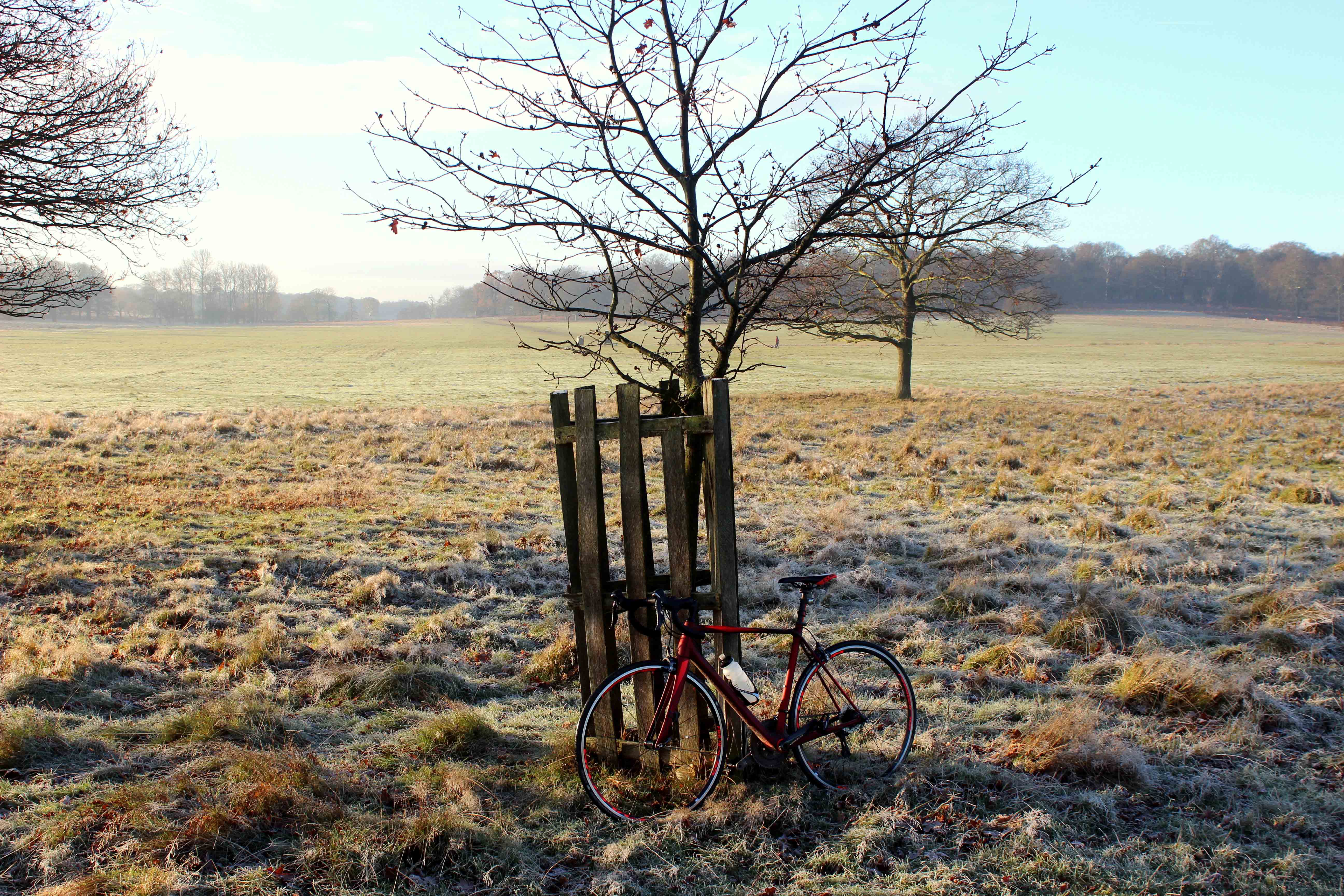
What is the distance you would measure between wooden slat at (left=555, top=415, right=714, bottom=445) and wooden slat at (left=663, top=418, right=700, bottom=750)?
0.12ft

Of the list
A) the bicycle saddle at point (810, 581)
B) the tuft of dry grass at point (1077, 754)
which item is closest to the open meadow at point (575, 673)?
the tuft of dry grass at point (1077, 754)

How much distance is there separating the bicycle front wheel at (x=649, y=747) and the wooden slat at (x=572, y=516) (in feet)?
0.88

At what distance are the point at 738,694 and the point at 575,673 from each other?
2268 millimetres

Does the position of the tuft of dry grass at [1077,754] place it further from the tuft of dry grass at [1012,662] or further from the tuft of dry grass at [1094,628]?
the tuft of dry grass at [1094,628]

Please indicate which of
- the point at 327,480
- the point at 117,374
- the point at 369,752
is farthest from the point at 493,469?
the point at 117,374

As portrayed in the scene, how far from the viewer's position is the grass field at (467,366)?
31297 mm

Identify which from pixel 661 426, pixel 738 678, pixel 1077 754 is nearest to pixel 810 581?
pixel 738 678

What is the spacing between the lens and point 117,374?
39906 millimetres

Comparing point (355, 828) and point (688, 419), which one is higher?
point (688, 419)

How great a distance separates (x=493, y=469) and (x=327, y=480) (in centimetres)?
286

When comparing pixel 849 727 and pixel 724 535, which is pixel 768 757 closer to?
pixel 849 727

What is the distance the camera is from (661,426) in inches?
164

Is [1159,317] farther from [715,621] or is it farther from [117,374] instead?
[715,621]

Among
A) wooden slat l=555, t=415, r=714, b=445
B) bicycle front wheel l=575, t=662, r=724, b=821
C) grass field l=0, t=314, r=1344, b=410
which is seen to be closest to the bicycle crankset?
bicycle front wheel l=575, t=662, r=724, b=821
